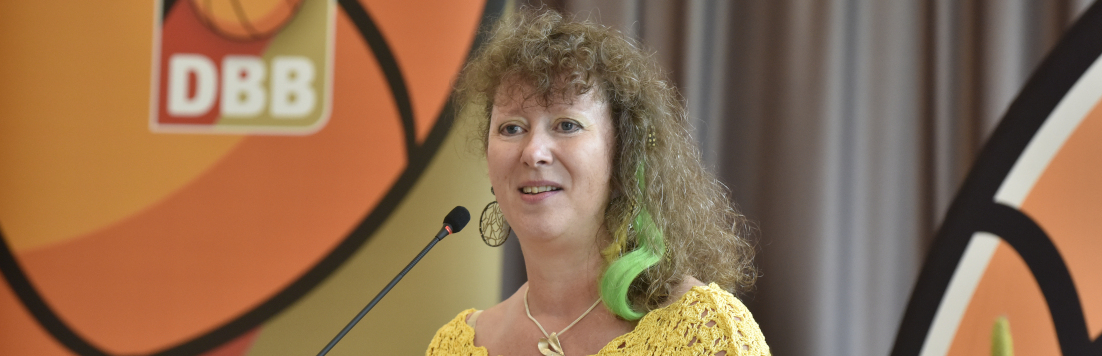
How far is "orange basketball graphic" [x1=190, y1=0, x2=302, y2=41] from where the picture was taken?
2.23m

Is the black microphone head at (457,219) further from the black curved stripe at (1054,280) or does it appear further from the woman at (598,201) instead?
the black curved stripe at (1054,280)

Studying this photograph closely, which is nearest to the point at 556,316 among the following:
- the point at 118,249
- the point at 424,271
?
the point at 424,271

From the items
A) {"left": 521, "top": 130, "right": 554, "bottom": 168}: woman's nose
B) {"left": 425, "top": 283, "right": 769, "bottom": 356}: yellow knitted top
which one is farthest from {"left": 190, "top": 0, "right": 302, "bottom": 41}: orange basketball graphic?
{"left": 425, "top": 283, "right": 769, "bottom": 356}: yellow knitted top

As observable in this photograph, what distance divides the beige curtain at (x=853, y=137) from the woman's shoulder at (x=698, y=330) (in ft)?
1.82

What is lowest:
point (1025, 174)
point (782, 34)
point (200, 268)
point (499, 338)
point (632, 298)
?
point (200, 268)

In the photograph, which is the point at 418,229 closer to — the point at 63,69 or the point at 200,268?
the point at 200,268

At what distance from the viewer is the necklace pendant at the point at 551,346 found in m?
1.40

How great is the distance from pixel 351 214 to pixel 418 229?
0.20m

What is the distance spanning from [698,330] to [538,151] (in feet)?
1.30

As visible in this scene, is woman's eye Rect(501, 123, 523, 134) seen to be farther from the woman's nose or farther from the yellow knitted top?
the yellow knitted top

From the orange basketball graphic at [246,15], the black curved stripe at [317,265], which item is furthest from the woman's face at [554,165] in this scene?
the orange basketball graphic at [246,15]

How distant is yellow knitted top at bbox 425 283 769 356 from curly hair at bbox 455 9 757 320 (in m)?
0.05

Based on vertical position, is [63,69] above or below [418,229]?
above

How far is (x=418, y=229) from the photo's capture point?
2160 mm
